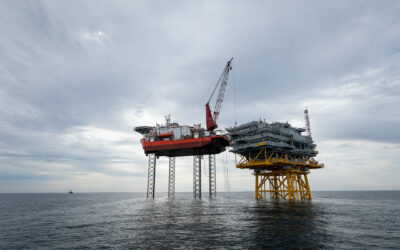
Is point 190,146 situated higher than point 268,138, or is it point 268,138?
point 190,146

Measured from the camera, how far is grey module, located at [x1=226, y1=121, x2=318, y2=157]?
38.9 m

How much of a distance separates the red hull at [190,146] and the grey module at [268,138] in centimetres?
588

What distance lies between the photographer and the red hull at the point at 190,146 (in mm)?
49172

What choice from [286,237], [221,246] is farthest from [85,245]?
[286,237]

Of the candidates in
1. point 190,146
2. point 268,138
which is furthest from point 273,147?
point 190,146

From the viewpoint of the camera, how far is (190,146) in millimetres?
50219

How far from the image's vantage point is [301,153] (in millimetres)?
44062

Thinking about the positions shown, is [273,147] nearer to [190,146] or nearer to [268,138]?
[268,138]

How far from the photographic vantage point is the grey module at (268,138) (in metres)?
38.9

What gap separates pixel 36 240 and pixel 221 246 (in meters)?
14.8

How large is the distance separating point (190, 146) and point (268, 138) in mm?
18327

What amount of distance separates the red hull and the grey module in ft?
19.3

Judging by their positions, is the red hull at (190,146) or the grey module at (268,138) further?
the red hull at (190,146)

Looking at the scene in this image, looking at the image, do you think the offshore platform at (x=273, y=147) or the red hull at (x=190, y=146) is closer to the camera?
the offshore platform at (x=273, y=147)
